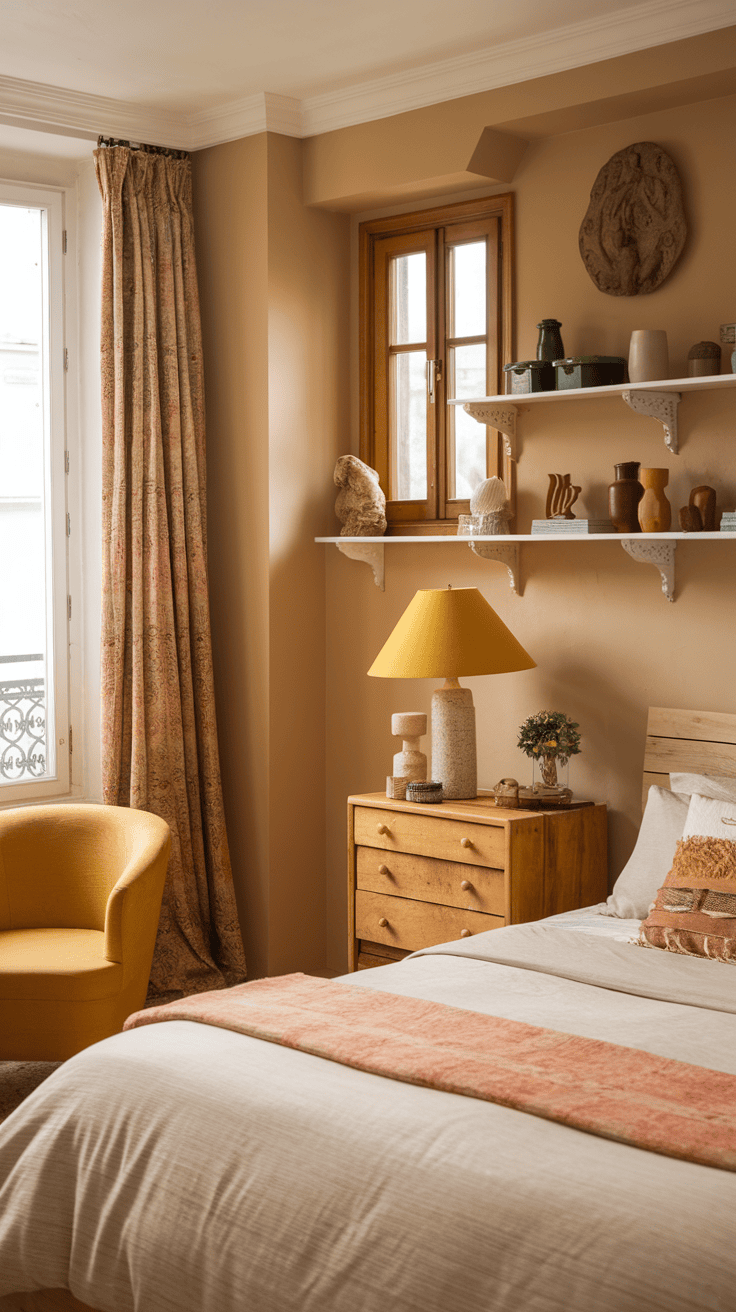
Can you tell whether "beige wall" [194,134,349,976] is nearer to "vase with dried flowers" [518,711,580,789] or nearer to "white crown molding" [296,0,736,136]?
"white crown molding" [296,0,736,136]

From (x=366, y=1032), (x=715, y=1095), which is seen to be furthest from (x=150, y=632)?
(x=715, y=1095)

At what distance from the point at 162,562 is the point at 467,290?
1307 millimetres

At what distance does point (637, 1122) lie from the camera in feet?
6.31

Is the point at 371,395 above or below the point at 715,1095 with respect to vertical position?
above

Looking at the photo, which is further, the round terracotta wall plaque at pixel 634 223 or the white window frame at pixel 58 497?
the white window frame at pixel 58 497

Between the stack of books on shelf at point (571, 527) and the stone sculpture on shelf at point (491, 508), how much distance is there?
0.61ft

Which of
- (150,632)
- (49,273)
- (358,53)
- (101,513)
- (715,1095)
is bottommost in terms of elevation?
(715,1095)

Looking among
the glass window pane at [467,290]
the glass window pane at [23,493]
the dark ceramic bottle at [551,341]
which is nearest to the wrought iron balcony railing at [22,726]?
the glass window pane at [23,493]

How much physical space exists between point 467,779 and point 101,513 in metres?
1.53

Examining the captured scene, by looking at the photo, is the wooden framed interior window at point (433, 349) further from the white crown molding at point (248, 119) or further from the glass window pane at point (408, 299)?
the white crown molding at point (248, 119)

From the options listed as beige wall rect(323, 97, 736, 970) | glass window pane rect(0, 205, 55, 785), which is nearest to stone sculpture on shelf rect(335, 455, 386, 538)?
beige wall rect(323, 97, 736, 970)

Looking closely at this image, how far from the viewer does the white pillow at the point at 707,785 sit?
3.26 m

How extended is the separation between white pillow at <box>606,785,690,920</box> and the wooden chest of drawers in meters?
0.33

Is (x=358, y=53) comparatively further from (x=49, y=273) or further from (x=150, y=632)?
(x=150, y=632)
